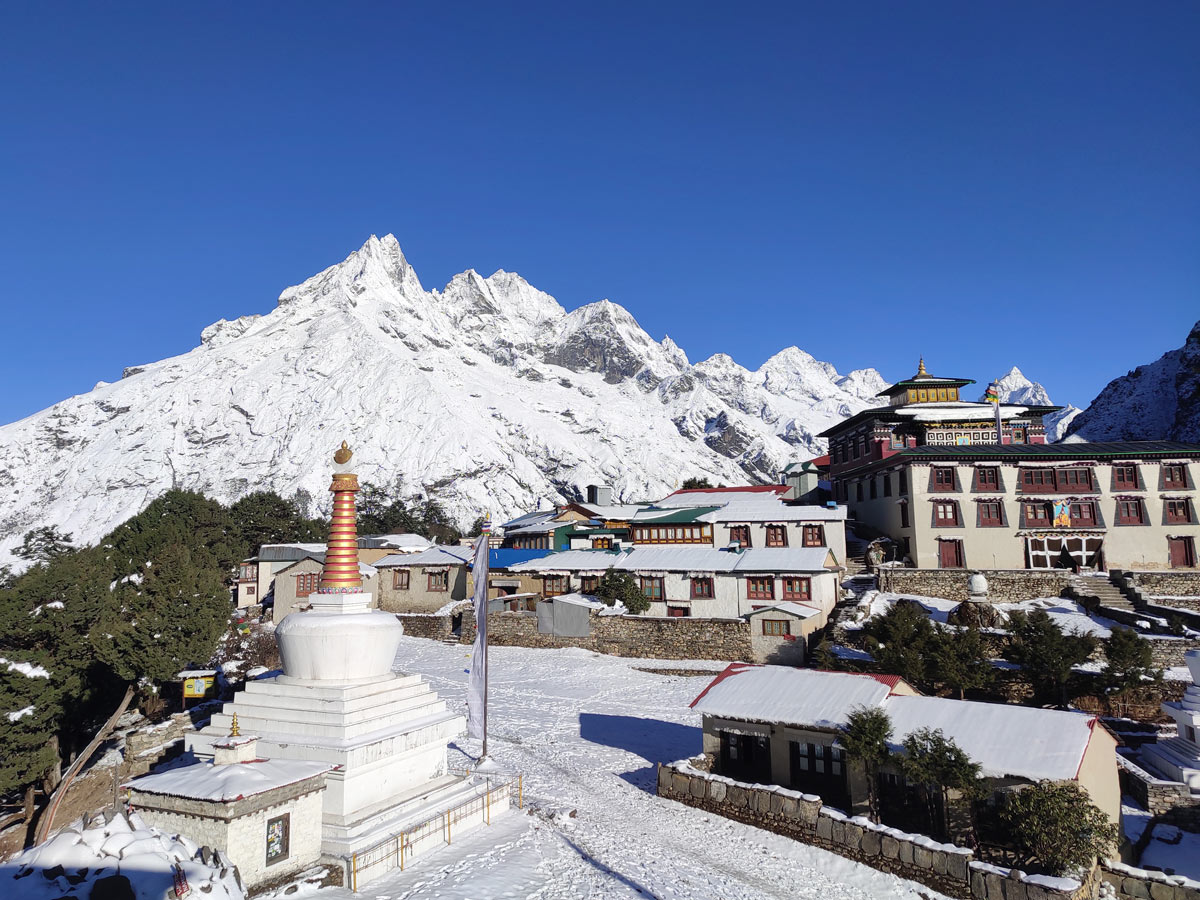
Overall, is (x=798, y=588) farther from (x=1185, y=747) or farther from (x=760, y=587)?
(x=1185, y=747)

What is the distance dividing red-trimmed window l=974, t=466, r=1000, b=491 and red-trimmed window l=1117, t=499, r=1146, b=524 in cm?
604

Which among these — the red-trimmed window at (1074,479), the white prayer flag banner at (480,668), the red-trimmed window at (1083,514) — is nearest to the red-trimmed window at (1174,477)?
the red-trimmed window at (1074,479)

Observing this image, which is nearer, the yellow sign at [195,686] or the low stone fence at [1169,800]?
the low stone fence at [1169,800]

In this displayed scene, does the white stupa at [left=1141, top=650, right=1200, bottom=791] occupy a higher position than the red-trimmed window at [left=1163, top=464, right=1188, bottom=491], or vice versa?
the red-trimmed window at [left=1163, top=464, right=1188, bottom=491]

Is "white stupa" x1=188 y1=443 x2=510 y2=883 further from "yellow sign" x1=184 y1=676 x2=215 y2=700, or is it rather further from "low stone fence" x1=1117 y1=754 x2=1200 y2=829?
"low stone fence" x1=1117 y1=754 x2=1200 y2=829

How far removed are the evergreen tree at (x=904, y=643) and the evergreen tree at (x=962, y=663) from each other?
37cm

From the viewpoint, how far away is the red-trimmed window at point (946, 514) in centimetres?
4000

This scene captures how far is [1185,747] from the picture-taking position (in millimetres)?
17875

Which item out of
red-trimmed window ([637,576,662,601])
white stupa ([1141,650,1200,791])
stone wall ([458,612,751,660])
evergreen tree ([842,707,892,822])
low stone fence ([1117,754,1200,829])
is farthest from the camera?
red-trimmed window ([637,576,662,601])

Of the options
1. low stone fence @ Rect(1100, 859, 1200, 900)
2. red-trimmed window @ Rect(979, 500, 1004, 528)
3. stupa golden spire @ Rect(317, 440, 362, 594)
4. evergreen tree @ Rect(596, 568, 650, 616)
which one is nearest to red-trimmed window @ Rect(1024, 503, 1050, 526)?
red-trimmed window @ Rect(979, 500, 1004, 528)

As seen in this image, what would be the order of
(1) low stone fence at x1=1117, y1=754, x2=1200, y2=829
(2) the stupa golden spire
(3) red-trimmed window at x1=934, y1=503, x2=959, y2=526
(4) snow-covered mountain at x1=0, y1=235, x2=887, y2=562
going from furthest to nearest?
1. (4) snow-covered mountain at x1=0, y1=235, x2=887, y2=562
2. (3) red-trimmed window at x1=934, y1=503, x2=959, y2=526
3. (2) the stupa golden spire
4. (1) low stone fence at x1=1117, y1=754, x2=1200, y2=829

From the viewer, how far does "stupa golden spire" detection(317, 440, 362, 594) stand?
687 inches

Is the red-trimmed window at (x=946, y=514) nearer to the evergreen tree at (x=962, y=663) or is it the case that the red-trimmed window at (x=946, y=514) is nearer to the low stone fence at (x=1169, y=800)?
the evergreen tree at (x=962, y=663)

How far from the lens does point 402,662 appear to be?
33.7m
